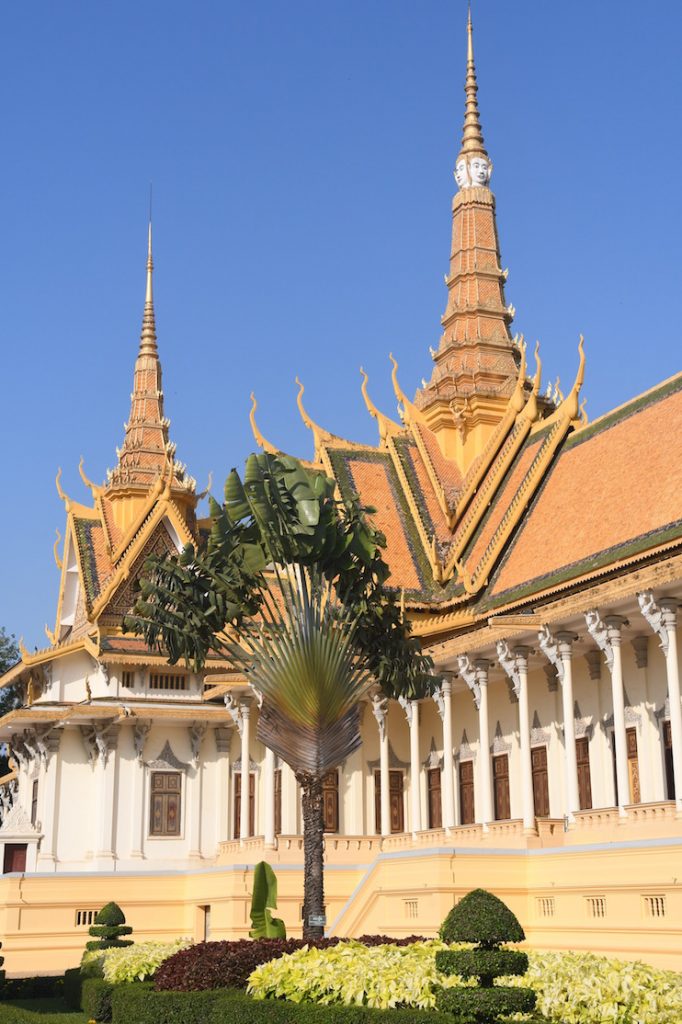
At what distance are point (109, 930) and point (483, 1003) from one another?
13.1m

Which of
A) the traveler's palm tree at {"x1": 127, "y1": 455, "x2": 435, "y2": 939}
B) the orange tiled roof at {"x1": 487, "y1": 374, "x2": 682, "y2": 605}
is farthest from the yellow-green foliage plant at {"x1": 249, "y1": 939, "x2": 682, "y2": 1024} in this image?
the orange tiled roof at {"x1": 487, "y1": 374, "x2": 682, "y2": 605}

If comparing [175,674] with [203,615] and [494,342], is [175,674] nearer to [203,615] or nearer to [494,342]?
[494,342]

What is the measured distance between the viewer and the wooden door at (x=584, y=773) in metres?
23.9

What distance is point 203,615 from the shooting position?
63.8ft

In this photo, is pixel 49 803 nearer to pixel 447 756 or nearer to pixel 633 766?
pixel 447 756

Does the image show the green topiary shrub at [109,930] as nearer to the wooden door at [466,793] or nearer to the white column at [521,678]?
the white column at [521,678]

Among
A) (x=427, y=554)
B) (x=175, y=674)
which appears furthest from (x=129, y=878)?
(x=427, y=554)

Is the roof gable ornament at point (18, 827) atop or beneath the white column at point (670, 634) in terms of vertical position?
beneath

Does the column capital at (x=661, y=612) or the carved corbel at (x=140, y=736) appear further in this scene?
the carved corbel at (x=140, y=736)

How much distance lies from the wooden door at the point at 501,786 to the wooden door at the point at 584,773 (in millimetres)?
2305

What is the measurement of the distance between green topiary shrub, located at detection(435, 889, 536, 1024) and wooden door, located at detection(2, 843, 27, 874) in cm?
2161

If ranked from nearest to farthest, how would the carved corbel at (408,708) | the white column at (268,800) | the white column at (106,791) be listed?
the white column at (268,800), the carved corbel at (408,708), the white column at (106,791)

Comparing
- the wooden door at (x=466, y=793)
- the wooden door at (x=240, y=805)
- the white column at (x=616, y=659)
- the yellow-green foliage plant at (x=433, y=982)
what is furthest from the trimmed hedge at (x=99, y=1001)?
the wooden door at (x=240, y=805)

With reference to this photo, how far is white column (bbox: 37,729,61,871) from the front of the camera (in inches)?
1246
